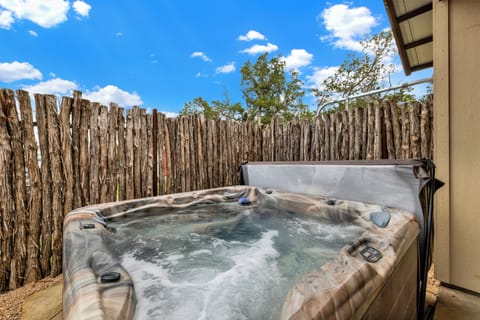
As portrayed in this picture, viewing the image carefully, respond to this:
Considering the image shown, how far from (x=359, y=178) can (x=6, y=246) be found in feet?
9.31

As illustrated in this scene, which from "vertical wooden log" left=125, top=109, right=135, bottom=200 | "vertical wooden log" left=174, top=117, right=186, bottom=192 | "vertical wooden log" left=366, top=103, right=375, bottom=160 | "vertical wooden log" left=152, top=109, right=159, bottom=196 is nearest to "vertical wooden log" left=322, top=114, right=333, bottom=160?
"vertical wooden log" left=366, top=103, right=375, bottom=160

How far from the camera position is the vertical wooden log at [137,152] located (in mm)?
2365

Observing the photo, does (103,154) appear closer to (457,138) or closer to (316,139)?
(316,139)

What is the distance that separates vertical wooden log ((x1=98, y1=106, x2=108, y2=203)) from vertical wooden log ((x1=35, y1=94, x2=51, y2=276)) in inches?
15.2

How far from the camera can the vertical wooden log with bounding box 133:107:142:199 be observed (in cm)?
237

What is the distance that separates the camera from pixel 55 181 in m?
1.85

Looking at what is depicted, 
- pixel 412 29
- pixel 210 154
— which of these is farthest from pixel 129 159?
pixel 412 29

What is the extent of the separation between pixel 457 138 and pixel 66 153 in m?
3.24

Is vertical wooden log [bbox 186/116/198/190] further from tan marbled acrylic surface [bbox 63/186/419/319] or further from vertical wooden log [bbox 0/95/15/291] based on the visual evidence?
vertical wooden log [bbox 0/95/15/291]

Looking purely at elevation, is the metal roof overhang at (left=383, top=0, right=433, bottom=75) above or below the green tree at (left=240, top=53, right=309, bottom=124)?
below

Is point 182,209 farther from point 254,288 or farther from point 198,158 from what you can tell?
point 254,288

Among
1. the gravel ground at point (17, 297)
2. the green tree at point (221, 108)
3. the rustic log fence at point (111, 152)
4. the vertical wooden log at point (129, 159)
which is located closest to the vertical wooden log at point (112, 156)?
the rustic log fence at point (111, 152)

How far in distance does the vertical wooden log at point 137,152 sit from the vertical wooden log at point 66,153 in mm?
567

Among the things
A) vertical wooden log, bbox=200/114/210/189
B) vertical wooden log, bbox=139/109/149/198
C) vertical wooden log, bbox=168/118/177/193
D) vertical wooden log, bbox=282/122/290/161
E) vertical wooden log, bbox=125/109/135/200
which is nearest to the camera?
vertical wooden log, bbox=125/109/135/200
